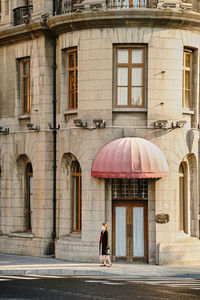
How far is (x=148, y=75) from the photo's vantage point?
2905 cm

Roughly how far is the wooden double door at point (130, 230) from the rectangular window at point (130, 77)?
4.24m

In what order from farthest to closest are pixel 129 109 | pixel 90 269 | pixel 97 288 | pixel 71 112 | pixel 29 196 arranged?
pixel 29 196 < pixel 71 112 < pixel 129 109 < pixel 90 269 < pixel 97 288

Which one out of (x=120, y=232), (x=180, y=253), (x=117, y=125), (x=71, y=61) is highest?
(x=71, y=61)

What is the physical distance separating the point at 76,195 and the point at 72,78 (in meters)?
5.09

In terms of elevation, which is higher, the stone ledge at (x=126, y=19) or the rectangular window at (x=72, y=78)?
the stone ledge at (x=126, y=19)

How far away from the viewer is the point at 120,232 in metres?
Answer: 29.1

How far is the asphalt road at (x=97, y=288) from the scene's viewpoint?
1891cm

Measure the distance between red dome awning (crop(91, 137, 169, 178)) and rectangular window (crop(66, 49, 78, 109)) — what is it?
3.23 metres

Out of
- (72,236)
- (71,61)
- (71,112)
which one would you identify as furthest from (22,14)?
(72,236)

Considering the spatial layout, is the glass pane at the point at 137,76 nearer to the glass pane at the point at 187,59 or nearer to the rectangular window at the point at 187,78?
the rectangular window at the point at 187,78

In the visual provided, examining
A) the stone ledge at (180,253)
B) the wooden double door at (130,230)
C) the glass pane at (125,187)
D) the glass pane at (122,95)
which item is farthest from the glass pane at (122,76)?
the stone ledge at (180,253)

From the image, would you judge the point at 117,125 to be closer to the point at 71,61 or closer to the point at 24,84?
the point at 71,61

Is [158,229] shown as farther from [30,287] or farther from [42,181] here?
[30,287]

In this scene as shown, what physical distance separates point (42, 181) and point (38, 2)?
7.98 metres
